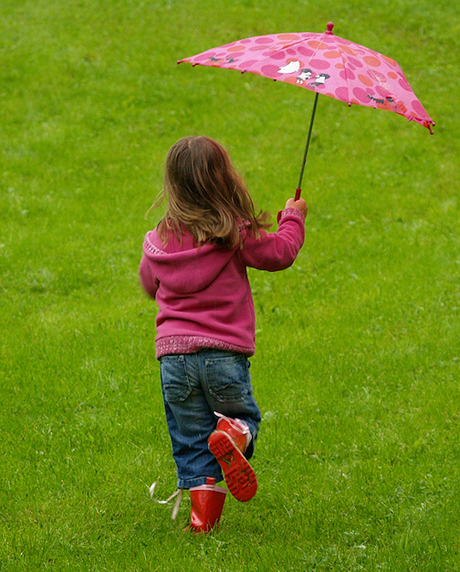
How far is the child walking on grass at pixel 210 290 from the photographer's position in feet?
11.8

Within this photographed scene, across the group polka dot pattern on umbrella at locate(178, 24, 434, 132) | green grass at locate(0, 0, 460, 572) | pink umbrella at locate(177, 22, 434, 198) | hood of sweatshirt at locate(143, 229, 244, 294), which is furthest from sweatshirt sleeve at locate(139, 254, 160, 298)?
green grass at locate(0, 0, 460, 572)

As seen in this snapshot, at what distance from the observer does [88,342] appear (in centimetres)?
667

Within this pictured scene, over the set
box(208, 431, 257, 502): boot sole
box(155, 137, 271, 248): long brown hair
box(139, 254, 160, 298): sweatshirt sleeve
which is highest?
box(155, 137, 271, 248): long brown hair

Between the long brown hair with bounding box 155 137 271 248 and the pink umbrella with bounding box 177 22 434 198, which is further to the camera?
the pink umbrella with bounding box 177 22 434 198

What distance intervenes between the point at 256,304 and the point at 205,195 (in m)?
4.05

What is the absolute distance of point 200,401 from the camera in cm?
382

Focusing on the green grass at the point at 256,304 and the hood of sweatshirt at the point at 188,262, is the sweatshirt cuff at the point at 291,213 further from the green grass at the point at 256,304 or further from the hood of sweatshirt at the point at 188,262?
the green grass at the point at 256,304

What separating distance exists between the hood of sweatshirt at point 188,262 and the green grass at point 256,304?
1.33m

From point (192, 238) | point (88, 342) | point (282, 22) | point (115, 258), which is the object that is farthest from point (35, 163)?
point (192, 238)

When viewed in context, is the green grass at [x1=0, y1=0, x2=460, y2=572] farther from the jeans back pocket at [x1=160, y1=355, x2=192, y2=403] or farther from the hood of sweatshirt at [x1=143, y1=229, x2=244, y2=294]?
the hood of sweatshirt at [x1=143, y1=229, x2=244, y2=294]

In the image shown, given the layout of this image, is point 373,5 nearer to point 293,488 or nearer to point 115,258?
point 115,258

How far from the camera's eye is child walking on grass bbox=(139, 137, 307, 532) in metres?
3.60

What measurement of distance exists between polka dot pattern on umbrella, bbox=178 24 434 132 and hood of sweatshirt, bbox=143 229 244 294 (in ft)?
3.30

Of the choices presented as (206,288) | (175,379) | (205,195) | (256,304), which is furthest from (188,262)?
(256,304)
